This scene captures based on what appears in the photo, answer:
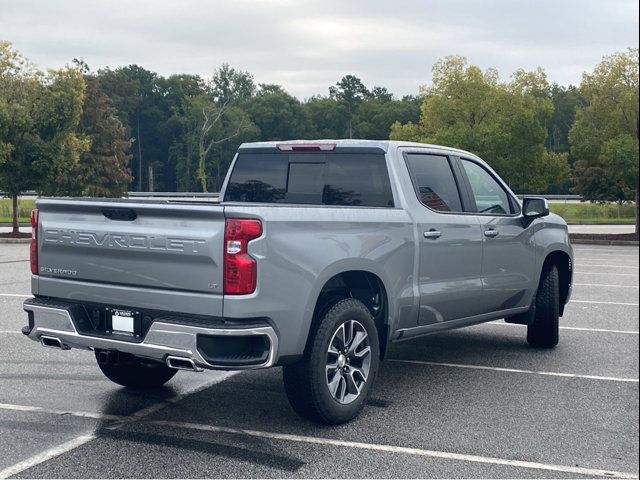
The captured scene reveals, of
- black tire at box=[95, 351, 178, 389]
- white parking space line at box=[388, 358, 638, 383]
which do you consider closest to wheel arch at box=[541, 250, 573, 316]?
white parking space line at box=[388, 358, 638, 383]

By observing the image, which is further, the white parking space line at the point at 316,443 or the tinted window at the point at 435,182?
the tinted window at the point at 435,182

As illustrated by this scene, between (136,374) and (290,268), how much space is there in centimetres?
200

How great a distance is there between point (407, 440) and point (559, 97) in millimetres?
93431

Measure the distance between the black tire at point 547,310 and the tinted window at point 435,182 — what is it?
1659 mm

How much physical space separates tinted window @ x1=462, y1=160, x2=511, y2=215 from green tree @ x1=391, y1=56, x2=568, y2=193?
23442 mm

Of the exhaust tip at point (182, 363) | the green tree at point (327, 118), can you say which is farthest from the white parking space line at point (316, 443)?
the green tree at point (327, 118)

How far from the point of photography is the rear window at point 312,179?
6.51 meters

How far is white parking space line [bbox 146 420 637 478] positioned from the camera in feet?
15.0

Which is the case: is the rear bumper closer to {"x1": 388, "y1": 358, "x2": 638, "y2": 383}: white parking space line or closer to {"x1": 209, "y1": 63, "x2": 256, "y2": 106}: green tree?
{"x1": 388, "y1": 358, "x2": 638, "y2": 383}: white parking space line

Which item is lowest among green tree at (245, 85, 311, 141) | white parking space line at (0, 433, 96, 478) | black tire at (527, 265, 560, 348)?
white parking space line at (0, 433, 96, 478)

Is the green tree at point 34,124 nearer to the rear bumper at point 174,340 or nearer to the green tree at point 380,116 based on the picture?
the rear bumper at point 174,340

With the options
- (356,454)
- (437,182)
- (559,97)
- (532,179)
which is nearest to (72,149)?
(532,179)

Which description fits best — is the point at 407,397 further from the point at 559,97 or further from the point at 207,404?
the point at 559,97

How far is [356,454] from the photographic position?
4.85 metres
